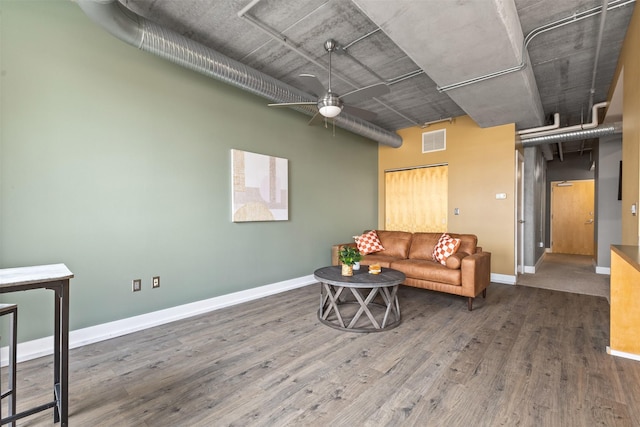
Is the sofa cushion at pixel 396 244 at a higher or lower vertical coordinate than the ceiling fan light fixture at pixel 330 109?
lower

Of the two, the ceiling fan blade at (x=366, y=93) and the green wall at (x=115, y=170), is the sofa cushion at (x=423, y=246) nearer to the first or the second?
the green wall at (x=115, y=170)

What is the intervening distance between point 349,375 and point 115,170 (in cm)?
279

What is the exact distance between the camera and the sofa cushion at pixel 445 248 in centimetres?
384

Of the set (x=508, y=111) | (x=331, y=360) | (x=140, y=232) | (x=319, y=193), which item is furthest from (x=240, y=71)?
(x=508, y=111)

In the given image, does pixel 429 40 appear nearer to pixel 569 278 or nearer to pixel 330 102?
pixel 330 102

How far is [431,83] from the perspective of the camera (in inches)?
155

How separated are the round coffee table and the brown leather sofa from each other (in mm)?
688

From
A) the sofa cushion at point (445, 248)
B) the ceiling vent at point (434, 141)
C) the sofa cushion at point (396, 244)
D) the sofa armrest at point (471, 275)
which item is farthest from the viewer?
the ceiling vent at point (434, 141)

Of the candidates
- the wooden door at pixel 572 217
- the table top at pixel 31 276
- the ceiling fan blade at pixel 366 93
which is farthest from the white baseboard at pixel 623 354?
the wooden door at pixel 572 217

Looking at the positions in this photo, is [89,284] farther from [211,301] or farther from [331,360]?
[331,360]

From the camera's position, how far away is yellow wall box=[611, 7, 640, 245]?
2.47 metres

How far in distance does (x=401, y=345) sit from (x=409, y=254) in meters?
2.13

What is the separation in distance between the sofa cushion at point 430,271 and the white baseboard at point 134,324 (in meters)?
1.89

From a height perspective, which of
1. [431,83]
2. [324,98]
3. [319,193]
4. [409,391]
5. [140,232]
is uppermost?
[431,83]
